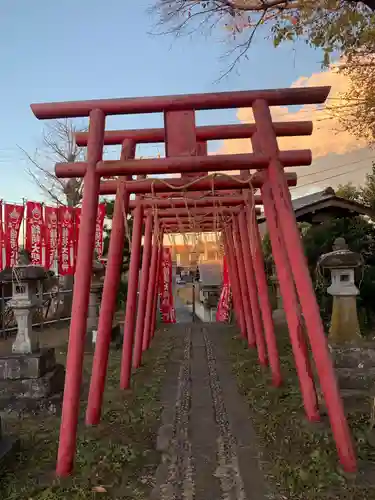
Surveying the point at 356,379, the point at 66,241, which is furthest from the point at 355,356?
the point at 66,241

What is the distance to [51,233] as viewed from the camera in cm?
1470

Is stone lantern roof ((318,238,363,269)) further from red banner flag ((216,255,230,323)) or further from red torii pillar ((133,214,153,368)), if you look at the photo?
red banner flag ((216,255,230,323))

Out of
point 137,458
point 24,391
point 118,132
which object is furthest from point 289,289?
point 24,391

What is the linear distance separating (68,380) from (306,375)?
2.71 metres

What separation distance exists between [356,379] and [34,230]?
35.0 ft

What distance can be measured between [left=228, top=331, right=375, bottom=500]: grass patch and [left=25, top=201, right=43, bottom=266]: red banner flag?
30.0 ft

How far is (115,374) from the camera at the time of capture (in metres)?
8.48

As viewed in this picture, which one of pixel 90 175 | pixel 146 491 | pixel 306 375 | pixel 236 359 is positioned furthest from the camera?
pixel 236 359

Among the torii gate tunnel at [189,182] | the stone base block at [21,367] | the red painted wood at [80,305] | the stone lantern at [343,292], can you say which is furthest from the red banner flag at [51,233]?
the red painted wood at [80,305]

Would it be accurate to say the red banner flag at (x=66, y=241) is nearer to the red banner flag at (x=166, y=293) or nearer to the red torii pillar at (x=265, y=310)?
the red banner flag at (x=166, y=293)

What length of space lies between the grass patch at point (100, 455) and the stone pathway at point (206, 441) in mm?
190

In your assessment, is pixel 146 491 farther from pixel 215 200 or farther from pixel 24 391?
pixel 215 200

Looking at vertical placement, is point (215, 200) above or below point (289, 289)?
above

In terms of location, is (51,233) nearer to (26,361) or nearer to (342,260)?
(26,361)
